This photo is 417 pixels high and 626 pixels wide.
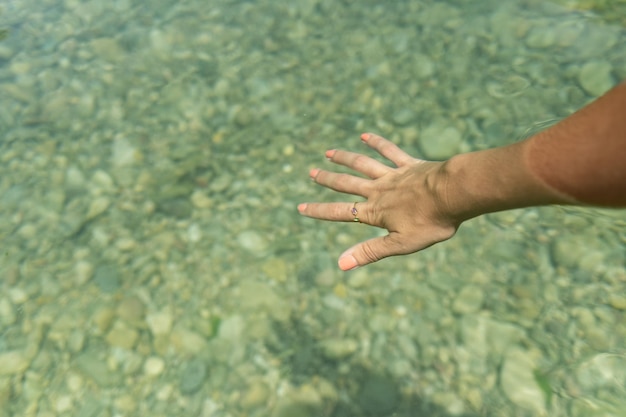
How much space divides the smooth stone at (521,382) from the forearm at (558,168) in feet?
3.50

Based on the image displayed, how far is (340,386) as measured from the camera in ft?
8.16

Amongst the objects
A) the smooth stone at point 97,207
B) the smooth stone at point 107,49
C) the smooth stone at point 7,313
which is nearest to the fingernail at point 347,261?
the smooth stone at point 97,207

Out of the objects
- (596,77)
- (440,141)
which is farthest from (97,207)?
(596,77)

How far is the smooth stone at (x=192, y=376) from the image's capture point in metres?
2.55

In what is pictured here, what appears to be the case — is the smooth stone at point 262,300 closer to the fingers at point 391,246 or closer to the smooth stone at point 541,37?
the fingers at point 391,246

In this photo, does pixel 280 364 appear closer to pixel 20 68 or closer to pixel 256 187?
pixel 256 187

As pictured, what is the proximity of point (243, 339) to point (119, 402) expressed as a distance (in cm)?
66

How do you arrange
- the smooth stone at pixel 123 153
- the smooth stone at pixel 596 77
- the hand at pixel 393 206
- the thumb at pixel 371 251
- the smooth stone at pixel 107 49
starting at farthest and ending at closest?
the smooth stone at pixel 107 49 < the smooth stone at pixel 123 153 < the smooth stone at pixel 596 77 < the thumb at pixel 371 251 < the hand at pixel 393 206

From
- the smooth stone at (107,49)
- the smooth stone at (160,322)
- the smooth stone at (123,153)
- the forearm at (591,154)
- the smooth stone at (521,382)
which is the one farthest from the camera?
the smooth stone at (107,49)

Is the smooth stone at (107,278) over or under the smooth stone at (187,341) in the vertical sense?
over

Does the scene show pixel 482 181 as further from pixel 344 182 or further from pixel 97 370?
pixel 97 370

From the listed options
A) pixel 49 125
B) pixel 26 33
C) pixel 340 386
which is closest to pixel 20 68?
pixel 26 33

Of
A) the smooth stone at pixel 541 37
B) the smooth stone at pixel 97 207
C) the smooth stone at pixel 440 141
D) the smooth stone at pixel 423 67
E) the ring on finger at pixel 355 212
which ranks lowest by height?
the smooth stone at pixel 97 207

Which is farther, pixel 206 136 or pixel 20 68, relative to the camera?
pixel 20 68
